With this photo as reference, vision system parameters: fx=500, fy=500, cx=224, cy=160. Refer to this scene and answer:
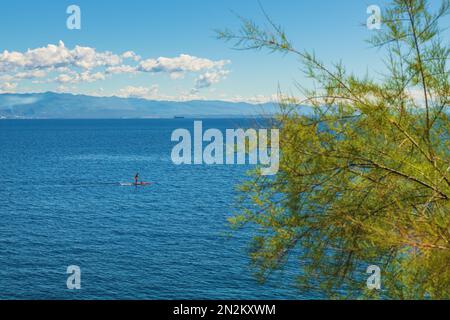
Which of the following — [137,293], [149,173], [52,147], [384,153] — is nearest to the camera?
[384,153]

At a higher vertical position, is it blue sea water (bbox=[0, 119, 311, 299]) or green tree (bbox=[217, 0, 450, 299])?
green tree (bbox=[217, 0, 450, 299])

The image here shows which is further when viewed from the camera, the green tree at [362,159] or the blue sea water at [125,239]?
the blue sea water at [125,239]

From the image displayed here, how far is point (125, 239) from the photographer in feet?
142

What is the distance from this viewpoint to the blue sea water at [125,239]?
32.8 meters

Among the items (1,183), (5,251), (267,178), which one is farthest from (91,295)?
(1,183)

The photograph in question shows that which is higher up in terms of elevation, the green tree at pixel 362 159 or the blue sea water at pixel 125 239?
the green tree at pixel 362 159

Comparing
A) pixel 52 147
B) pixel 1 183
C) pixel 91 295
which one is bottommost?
pixel 91 295

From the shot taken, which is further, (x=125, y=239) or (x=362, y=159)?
(x=125, y=239)

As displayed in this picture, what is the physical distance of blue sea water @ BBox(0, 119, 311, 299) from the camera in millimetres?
32781

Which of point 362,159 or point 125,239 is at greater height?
point 362,159

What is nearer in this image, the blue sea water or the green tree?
the green tree
